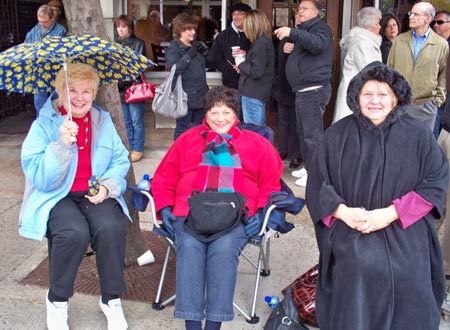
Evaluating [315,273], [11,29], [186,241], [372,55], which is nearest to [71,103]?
[186,241]

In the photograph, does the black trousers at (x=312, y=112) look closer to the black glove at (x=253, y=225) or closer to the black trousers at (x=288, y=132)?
the black trousers at (x=288, y=132)

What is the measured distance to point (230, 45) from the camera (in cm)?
605

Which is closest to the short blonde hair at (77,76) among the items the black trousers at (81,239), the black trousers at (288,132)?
the black trousers at (81,239)

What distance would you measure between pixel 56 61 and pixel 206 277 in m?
1.44

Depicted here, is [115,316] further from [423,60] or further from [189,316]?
[423,60]

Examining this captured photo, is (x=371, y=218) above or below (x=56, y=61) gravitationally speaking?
below

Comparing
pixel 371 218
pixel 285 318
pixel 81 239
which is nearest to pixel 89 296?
pixel 81 239

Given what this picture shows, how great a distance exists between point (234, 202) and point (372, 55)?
9.61ft

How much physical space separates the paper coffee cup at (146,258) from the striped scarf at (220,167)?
87 centimetres

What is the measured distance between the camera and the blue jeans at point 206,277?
297 centimetres

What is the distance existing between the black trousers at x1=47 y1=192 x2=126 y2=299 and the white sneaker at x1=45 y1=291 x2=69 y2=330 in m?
0.07

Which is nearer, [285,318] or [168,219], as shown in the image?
[285,318]

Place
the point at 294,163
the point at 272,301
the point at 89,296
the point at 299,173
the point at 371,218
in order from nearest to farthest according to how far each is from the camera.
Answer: the point at 371,218 < the point at 272,301 < the point at 89,296 < the point at 299,173 < the point at 294,163

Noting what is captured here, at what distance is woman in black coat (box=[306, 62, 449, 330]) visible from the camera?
8.77 ft
